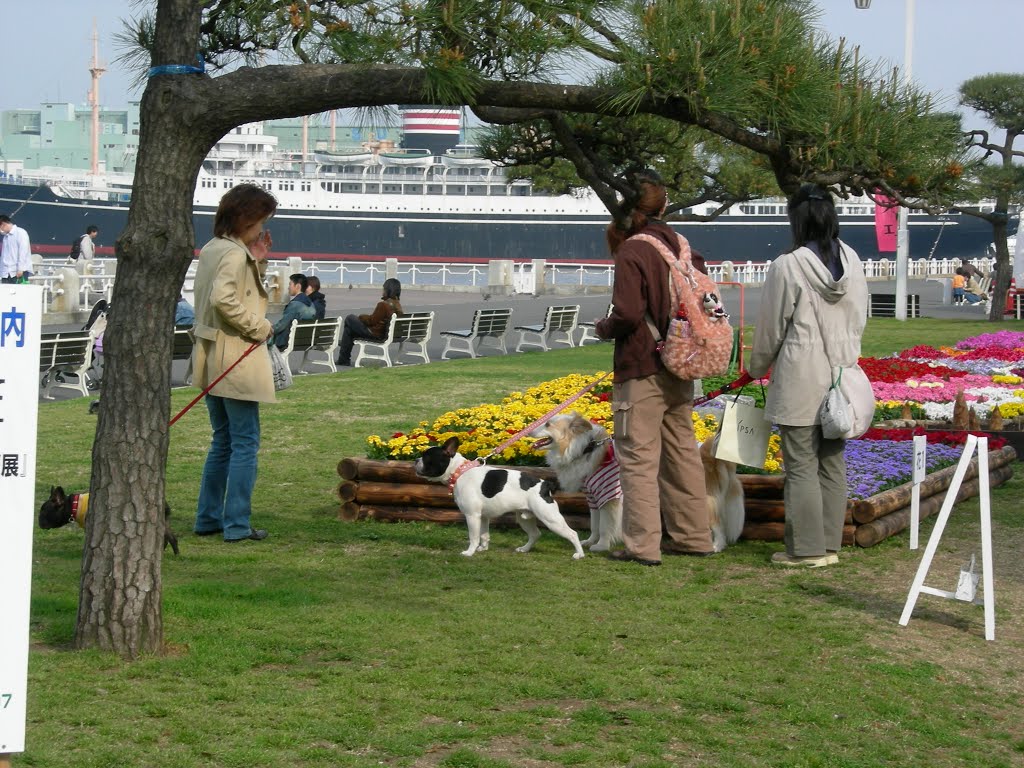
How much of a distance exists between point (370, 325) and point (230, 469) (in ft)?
38.3

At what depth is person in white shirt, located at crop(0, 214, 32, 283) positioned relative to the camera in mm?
20062

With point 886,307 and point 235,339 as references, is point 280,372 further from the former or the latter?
point 886,307

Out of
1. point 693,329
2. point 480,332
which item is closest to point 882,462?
point 693,329

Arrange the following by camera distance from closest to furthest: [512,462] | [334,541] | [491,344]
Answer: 1. [334,541]
2. [512,462]
3. [491,344]

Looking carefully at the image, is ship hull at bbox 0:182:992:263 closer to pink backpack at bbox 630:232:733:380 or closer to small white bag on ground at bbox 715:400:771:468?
small white bag on ground at bbox 715:400:771:468

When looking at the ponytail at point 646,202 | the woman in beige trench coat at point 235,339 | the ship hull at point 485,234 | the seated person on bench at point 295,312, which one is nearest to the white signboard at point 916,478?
the ponytail at point 646,202

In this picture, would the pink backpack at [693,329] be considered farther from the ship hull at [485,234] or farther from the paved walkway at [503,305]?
the ship hull at [485,234]

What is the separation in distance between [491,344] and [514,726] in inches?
730

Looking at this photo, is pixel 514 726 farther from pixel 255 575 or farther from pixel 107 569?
pixel 255 575

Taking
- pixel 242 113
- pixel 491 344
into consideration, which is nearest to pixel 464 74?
pixel 242 113

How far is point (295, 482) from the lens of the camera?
9.04 m

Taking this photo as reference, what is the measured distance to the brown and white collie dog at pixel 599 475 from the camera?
22.4 feet

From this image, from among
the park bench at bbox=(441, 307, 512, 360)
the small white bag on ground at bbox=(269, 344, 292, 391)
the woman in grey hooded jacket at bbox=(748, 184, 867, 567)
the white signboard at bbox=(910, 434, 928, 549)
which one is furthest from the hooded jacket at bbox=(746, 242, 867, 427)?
the park bench at bbox=(441, 307, 512, 360)

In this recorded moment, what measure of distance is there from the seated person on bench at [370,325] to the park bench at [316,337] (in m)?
0.43
